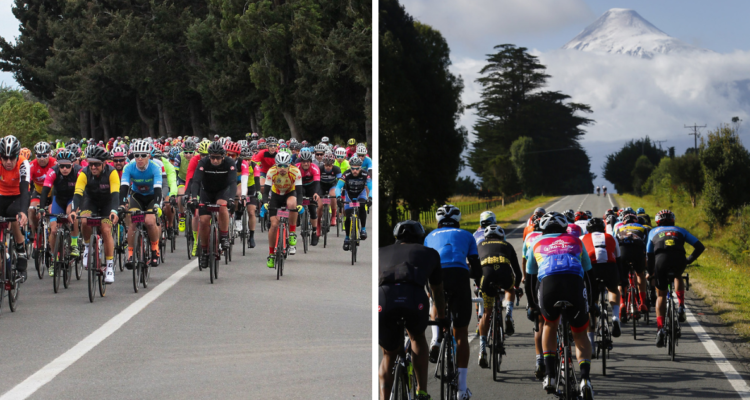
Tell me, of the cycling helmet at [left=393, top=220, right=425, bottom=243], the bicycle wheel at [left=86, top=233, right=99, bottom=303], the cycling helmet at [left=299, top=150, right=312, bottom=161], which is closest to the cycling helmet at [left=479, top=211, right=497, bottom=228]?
the cycling helmet at [left=393, top=220, right=425, bottom=243]

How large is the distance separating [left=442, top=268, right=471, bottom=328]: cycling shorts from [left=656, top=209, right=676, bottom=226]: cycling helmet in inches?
156

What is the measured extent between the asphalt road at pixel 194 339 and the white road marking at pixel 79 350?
1cm

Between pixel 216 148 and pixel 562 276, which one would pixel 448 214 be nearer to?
pixel 562 276

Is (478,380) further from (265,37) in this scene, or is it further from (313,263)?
(265,37)

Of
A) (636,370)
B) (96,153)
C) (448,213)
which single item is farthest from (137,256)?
(448,213)

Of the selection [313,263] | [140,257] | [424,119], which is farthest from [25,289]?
[424,119]

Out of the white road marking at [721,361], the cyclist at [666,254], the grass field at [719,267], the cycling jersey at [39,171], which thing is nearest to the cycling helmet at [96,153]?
the cycling jersey at [39,171]

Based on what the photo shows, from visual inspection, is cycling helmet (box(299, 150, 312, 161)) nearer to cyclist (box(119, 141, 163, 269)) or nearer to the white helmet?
cyclist (box(119, 141, 163, 269))

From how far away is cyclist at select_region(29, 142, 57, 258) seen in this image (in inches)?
532

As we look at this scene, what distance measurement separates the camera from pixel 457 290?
554 cm

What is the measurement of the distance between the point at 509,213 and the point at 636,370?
4.93 metres

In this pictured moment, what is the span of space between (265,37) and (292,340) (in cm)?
4465

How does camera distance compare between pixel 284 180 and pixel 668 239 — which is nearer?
pixel 668 239

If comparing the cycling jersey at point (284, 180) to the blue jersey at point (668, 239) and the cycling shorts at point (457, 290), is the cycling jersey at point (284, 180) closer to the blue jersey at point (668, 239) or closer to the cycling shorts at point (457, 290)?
the blue jersey at point (668, 239)
